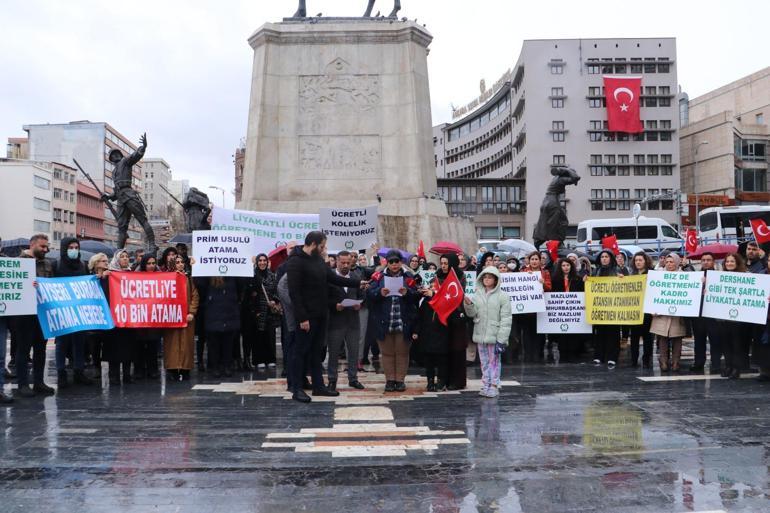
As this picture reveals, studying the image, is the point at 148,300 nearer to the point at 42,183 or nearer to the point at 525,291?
the point at 525,291

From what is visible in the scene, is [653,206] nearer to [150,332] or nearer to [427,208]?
[427,208]

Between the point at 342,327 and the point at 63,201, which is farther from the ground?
the point at 63,201

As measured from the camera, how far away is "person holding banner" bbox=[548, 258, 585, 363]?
12812 millimetres

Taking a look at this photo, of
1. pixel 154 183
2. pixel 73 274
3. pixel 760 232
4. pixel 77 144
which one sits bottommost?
pixel 73 274

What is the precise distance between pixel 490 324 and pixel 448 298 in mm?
620

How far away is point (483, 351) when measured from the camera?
9.54 m

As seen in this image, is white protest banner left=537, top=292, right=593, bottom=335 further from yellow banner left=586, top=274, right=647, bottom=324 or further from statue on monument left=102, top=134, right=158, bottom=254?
statue on monument left=102, top=134, right=158, bottom=254

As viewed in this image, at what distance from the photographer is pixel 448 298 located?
9703 mm

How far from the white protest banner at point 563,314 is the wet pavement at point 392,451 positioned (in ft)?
8.91

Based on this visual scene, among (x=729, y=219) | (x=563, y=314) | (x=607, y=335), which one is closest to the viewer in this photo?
(x=607, y=335)

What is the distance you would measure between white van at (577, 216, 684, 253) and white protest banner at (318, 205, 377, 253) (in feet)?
77.9

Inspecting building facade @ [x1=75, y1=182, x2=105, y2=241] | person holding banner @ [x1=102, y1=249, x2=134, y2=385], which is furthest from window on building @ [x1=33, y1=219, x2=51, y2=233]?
person holding banner @ [x1=102, y1=249, x2=134, y2=385]

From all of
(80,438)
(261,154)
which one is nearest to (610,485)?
(80,438)

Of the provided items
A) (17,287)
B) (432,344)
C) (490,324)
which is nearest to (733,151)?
(490,324)
